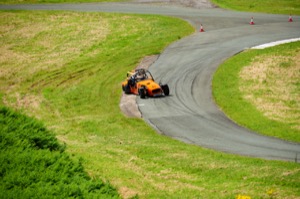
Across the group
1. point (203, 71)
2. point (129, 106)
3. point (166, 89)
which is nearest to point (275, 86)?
point (203, 71)

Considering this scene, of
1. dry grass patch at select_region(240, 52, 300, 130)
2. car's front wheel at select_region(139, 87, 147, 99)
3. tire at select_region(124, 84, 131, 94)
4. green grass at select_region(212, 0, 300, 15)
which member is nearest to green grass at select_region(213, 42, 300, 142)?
dry grass patch at select_region(240, 52, 300, 130)

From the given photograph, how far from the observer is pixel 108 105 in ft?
112

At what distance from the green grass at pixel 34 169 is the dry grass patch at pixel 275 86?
680 inches

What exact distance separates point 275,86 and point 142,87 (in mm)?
9422

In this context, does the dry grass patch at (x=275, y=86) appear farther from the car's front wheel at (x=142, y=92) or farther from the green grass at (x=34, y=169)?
the green grass at (x=34, y=169)

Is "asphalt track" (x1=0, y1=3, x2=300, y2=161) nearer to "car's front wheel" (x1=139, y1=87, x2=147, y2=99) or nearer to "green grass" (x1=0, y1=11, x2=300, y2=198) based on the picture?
"car's front wheel" (x1=139, y1=87, x2=147, y2=99)

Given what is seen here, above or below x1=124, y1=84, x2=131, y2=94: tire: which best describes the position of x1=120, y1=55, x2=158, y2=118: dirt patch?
below

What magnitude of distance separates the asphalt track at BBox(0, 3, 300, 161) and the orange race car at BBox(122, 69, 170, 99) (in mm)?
634

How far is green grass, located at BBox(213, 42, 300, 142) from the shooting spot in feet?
92.2

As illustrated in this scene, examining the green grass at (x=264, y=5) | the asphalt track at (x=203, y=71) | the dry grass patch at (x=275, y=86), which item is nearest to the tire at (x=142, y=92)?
the asphalt track at (x=203, y=71)

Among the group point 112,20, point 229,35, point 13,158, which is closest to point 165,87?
point 229,35

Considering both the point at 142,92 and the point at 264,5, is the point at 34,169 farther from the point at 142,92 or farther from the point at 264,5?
the point at 264,5

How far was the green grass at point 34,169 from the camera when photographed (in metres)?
11.3

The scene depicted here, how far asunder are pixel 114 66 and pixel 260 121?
725 inches
